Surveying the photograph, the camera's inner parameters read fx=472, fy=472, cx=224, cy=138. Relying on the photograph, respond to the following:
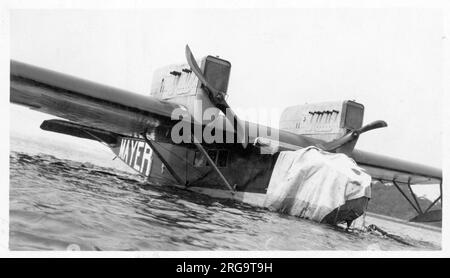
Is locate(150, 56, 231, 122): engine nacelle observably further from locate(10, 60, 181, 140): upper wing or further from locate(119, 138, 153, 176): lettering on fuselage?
locate(119, 138, 153, 176): lettering on fuselage

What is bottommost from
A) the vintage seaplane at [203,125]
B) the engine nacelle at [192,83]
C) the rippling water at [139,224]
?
the rippling water at [139,224]

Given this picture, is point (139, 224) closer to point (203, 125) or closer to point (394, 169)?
point (203, 125)

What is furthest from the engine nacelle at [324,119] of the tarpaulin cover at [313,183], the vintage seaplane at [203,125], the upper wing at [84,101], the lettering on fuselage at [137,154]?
the lettering on fuselage at [137,154]

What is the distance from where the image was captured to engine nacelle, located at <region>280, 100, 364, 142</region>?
36.6 feet

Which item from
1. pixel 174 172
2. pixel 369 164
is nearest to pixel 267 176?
pixel 174 172

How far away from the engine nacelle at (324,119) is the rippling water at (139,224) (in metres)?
3.31

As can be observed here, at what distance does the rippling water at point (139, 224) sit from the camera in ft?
16.1

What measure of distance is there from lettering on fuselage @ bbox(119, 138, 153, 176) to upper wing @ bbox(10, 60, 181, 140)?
2807mm

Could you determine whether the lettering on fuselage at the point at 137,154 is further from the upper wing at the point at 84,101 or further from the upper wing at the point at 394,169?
the upper wing at the point at 394,169

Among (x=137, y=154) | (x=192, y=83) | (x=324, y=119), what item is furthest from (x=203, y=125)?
(x=137, y=154)

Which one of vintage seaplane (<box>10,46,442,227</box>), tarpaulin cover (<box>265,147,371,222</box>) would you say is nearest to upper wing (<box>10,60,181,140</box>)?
vintage seaplane (<box>10,46,442,227</box>)

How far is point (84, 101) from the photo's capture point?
8.98 meters

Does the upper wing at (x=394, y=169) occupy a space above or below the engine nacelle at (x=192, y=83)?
below

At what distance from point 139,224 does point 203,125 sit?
15.0 feet
